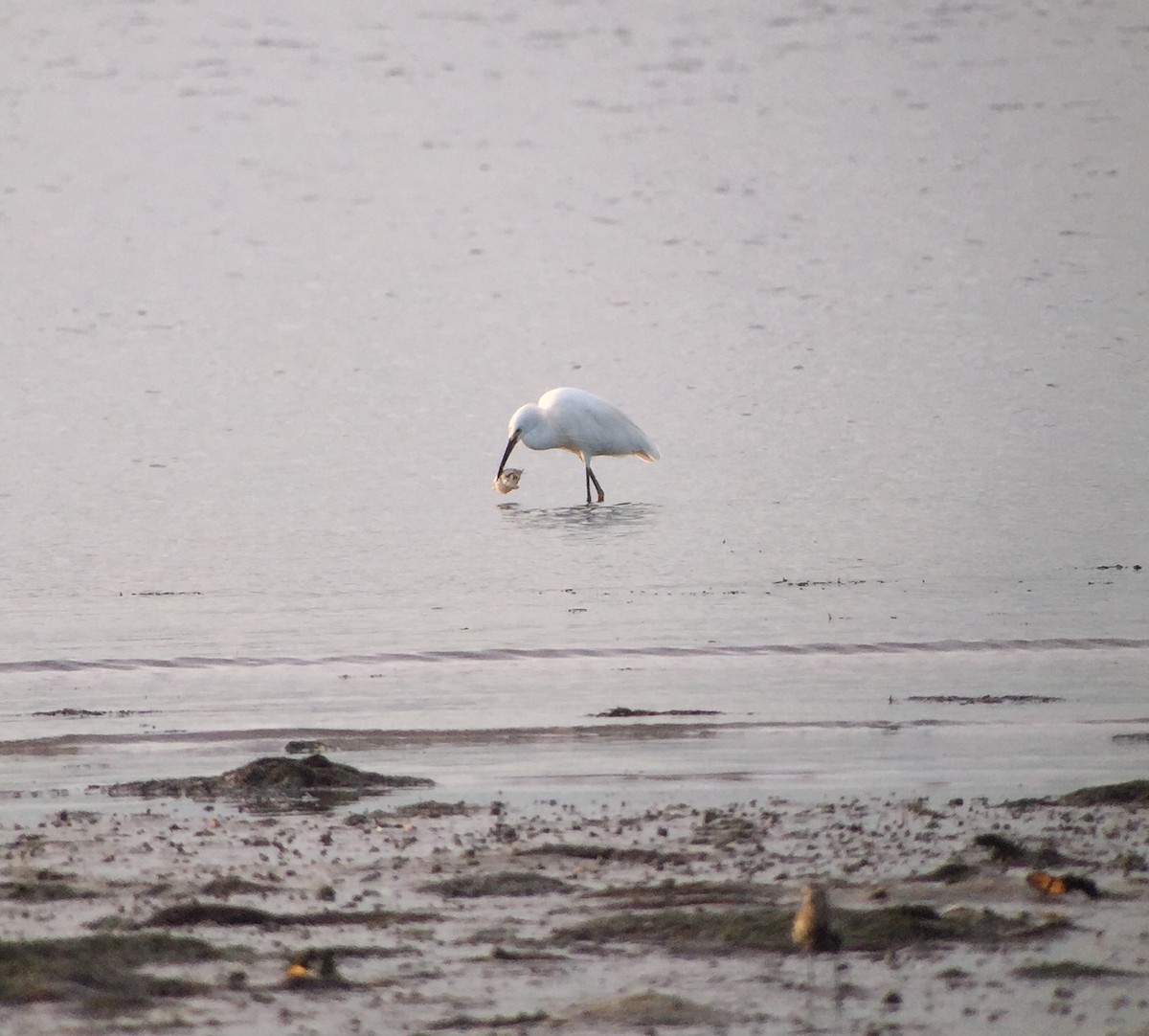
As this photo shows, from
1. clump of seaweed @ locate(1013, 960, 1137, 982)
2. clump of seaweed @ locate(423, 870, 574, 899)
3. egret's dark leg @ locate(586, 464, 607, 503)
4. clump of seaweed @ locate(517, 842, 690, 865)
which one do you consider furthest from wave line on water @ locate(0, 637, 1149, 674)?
egret's dark leg @ locate(586, 464, 607, 503)

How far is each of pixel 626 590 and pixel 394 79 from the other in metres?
52.3

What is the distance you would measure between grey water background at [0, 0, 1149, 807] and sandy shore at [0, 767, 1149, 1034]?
2.67 ft

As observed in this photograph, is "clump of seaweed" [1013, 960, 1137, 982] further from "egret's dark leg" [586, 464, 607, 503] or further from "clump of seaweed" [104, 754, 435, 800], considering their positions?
"egret's dark leg" [586, 464, 607, 503]

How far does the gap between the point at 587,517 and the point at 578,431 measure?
184 cm

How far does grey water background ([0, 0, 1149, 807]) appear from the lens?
10.3m

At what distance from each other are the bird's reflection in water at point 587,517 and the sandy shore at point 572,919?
32.3 ft

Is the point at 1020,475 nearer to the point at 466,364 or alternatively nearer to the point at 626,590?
the point at 626,590

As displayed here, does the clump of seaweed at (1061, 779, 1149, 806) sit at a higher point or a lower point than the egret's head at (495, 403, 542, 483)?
lower

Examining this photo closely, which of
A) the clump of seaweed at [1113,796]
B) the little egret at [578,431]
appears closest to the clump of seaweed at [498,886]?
the clump of seaweed at [1113,796]

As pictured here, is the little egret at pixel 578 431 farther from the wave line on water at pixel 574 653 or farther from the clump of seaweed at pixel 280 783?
the clump of seaweed at pixel 280 783

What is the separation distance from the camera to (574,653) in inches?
465

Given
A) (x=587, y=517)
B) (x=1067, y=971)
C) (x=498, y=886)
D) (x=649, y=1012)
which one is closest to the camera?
(x=649, y=1012)

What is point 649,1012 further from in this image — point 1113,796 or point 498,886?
point 1113,796

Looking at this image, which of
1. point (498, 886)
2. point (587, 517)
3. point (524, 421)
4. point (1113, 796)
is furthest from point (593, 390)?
point (498, 886)
